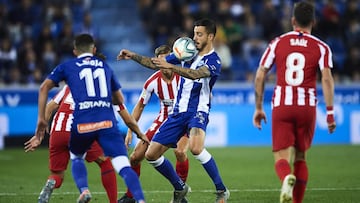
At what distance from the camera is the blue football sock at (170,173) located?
10.8m

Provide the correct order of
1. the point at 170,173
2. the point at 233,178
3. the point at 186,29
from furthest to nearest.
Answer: the point at 186,29
the point at 233,178
the point at 170,173

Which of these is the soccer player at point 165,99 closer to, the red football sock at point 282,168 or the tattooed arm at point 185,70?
the tattooed arm at point 185,70

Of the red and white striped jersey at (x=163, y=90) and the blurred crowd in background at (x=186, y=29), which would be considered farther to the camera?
the blurred crowd in background at (x=186, y=29)

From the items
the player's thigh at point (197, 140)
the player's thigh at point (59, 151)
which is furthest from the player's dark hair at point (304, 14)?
the player's thigh at point (59, 151)

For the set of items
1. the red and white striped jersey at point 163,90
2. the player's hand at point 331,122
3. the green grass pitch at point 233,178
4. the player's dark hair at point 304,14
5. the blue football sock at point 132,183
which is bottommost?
the green grass pitch at point 233,178

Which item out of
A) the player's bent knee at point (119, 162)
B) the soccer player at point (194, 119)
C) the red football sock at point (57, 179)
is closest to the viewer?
the player's bent knee at point (119, 162)

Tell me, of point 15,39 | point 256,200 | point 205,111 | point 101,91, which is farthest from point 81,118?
point 15,39

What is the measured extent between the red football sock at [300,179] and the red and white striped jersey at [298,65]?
29.1 inches

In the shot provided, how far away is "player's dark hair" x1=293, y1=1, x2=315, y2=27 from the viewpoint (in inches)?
373

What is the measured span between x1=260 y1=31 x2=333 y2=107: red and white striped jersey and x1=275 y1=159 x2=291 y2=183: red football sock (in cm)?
66

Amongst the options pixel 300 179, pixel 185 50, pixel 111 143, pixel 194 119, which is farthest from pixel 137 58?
pixel 300 179

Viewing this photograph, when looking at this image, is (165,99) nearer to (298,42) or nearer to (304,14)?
(298,42)

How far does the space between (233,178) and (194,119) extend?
4.02 m

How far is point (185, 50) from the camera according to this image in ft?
34.8
